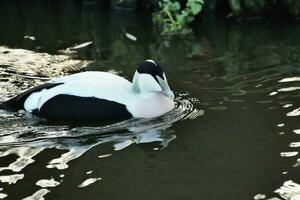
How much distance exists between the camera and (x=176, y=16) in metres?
10.6

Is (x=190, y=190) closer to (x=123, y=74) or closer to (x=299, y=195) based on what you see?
(x=299, y=195)

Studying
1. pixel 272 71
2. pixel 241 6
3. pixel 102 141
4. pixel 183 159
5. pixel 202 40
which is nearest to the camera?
pixel 183 159

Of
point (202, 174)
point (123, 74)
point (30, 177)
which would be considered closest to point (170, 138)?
point (202, 174)

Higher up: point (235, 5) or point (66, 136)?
point (235, 5)

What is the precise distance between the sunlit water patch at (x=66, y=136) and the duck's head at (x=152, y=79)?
0.26 metres

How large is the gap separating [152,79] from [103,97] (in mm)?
508

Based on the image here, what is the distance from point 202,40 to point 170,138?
14.6 feet

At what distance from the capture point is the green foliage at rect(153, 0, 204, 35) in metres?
10.5

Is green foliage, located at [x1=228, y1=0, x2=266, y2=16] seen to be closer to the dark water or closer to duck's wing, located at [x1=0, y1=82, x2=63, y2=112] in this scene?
the dark water

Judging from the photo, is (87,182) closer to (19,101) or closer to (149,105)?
(149,105)

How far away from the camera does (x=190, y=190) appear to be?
4539mm

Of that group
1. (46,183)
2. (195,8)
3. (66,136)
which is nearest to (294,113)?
(66,136)

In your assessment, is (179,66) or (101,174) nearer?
(101,174)

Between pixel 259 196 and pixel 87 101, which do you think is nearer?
pixel 259 196
